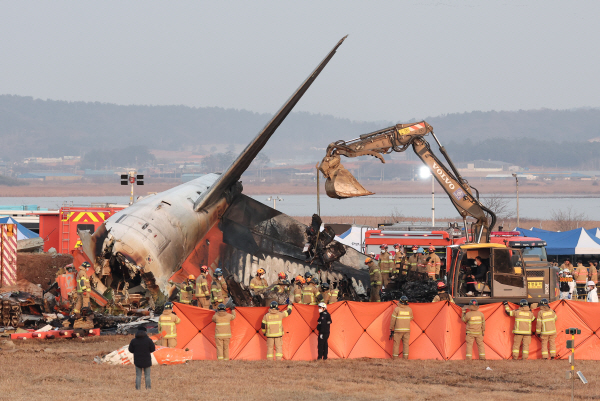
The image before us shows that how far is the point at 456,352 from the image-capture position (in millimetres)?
18250

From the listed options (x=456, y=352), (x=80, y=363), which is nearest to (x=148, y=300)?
(x=80, y=363)

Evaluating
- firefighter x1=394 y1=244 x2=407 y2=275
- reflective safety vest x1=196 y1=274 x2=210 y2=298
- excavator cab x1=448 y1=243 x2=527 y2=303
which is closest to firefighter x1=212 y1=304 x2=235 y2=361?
reflective safety vest x1=196 y1=274 x2=210 y2=298

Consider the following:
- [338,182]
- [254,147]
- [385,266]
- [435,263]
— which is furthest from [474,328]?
[254,147]

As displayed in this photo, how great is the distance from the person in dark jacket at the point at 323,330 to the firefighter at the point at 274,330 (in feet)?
3.27

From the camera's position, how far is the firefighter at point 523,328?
59.3 feet

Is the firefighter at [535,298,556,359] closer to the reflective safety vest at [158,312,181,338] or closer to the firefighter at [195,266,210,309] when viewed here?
the reflective safety vest at [158,312,181,338]

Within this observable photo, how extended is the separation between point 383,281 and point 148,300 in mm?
9485

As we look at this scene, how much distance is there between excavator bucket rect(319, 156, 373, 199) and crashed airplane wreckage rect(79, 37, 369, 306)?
9.58ft

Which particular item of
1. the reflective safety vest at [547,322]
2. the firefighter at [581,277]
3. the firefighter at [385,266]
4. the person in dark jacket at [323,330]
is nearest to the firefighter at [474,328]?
the reflective safety vest at [547,322]

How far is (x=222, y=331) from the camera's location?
59.0 feet

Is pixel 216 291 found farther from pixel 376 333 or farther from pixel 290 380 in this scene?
pixel 290 380

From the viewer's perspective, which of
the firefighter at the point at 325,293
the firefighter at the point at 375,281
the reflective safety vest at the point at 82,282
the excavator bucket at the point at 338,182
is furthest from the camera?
the firefighter at the point at 375,281

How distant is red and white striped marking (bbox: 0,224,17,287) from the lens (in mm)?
28734

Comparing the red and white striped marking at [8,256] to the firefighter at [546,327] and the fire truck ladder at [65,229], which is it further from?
the firefighter at [546,327]
